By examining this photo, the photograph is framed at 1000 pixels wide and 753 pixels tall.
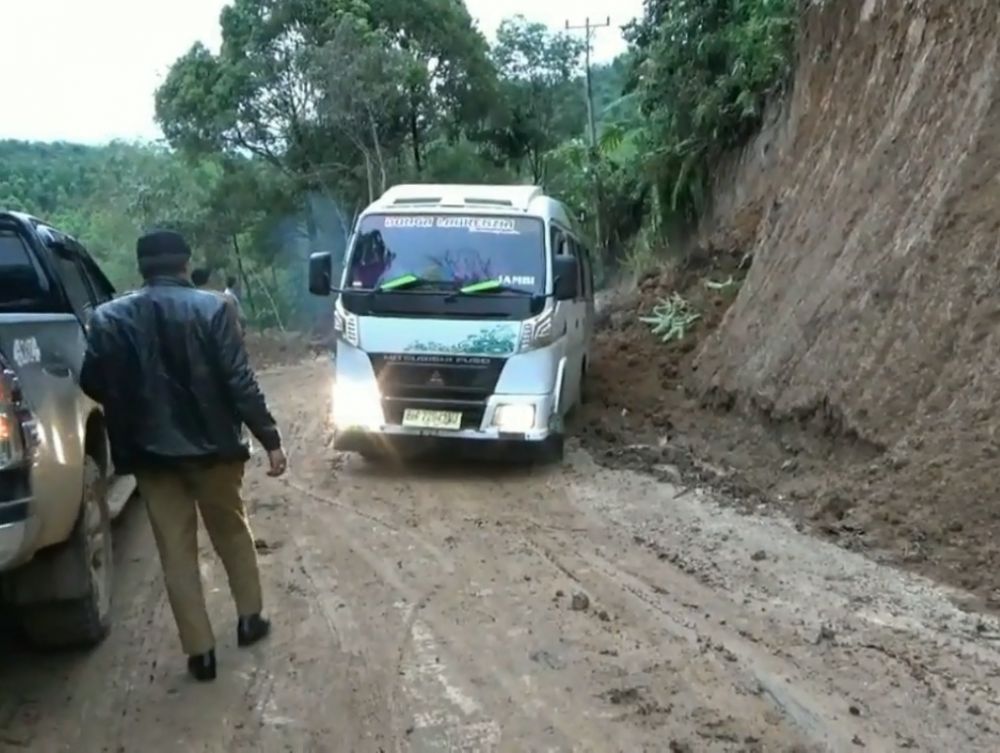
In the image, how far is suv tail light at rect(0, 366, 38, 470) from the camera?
432cm

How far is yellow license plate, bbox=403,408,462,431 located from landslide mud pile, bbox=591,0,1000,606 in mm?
2197

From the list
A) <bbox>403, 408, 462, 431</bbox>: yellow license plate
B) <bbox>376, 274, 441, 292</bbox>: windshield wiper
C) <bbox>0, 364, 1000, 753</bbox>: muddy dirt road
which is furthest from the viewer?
<bbox>376, 274, 441, 292</bbox>: windshield wiper

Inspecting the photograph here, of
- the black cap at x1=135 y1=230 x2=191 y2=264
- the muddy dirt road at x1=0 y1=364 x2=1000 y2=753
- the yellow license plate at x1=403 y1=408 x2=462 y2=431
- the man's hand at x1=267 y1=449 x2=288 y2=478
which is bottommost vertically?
the yellow license plate at x1=403 y1=408 x2=462 y2=431

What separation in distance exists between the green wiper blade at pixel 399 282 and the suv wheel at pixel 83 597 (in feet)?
14.7

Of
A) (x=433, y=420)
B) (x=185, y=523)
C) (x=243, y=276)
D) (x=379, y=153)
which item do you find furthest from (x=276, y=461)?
(x=243, y=276)

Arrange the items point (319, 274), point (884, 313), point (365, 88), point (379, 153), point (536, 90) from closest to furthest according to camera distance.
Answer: point (884, 313), point (319, 274), point (365, 88), point (379, 153), point (536, 90)

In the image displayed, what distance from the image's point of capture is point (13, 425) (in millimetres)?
4359

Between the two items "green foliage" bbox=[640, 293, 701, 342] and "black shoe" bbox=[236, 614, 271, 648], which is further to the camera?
"green foliage" bbox=[640, 293, 701, 342]

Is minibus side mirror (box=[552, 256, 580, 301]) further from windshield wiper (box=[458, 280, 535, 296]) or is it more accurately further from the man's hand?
the man's hand

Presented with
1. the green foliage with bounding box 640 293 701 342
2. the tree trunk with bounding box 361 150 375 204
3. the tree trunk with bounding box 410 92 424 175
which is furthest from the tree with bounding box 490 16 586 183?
the green foliage with bounding box 640 293 701 342

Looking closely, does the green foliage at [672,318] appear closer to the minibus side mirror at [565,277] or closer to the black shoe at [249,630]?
the minibus side mirror at [565,277]

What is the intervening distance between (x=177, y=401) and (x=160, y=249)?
672 millimetres

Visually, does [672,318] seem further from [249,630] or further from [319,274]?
[249,630]

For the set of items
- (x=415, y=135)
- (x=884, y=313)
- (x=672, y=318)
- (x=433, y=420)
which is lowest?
(x=672, y=318)
